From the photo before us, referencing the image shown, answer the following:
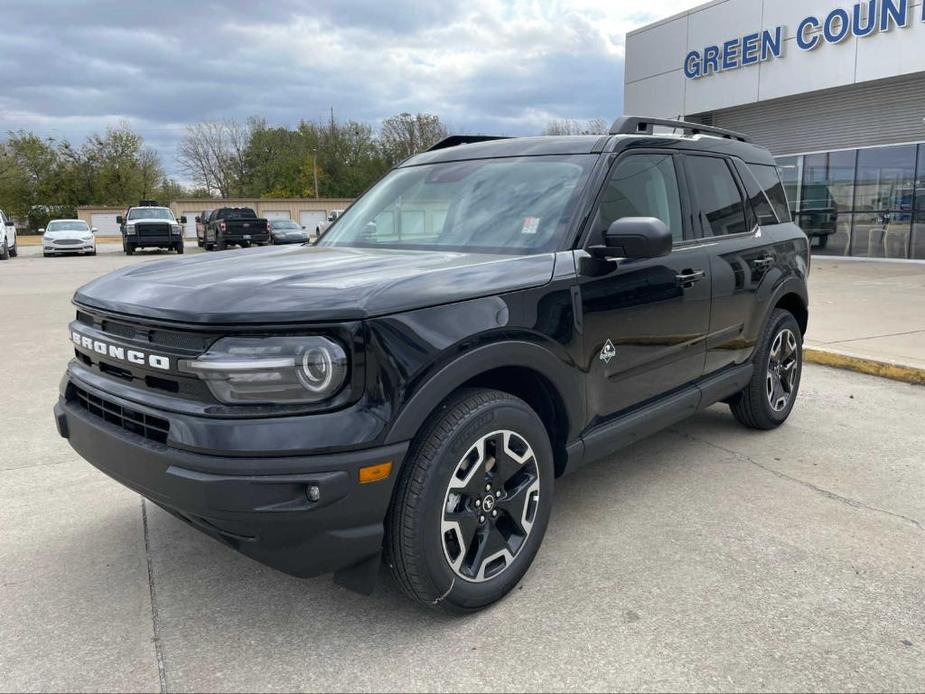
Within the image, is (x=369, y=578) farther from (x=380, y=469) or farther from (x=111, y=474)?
(x=111, y=474)

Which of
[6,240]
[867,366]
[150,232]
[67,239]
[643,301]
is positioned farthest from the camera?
[150,232]

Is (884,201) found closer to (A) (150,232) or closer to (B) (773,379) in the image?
(B) (773,379)

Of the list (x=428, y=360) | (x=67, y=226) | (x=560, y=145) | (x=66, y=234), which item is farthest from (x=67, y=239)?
(x=428, y=360)

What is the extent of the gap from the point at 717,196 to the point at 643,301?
1.26 m

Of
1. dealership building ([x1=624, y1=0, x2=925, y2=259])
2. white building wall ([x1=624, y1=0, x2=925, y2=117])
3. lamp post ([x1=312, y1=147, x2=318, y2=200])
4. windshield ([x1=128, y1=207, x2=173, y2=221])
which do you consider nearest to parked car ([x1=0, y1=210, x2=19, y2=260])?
windshield ([x1=128, y1=207, x2=173, y2=221])

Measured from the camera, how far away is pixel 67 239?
26.0m

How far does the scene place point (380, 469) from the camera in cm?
221

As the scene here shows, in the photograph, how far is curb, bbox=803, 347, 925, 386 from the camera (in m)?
6.08

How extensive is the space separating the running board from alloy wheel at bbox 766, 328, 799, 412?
0.37m

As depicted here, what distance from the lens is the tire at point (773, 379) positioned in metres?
4.49

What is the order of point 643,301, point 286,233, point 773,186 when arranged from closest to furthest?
1. point 643,301
2. point 773,186
3. point 286,233

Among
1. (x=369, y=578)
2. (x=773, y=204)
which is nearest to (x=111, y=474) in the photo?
(x=369, y=578)

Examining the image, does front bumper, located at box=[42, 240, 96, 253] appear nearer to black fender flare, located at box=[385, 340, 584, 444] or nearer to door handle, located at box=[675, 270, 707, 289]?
door handle, located at box=[675, 270, 707, 289]

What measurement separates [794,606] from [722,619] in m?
0.31
